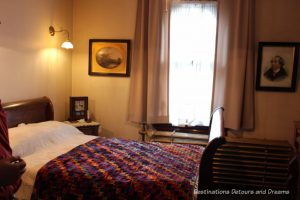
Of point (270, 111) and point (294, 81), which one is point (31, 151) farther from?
point (294, 81)

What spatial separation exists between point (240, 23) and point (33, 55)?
8.15 ft

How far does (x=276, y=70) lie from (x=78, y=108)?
8.53 feet

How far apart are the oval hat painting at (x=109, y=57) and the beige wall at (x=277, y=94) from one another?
6.05 ft

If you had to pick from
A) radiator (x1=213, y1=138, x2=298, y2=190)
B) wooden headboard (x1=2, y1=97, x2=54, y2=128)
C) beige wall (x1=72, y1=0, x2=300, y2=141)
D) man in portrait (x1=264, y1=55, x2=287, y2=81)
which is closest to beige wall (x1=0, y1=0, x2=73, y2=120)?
wooden headboard (x1=2, y1=97, x2=54, y2=128)

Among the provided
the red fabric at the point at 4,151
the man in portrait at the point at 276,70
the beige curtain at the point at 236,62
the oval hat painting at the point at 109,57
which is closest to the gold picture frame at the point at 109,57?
the oval hat painting at the point at 109,57

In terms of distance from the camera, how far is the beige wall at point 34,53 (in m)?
2.69

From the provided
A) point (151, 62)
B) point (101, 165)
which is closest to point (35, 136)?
point (101, 165)

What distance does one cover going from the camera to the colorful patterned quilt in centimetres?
188

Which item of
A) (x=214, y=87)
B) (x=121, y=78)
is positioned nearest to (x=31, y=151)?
(x=121, y=78)

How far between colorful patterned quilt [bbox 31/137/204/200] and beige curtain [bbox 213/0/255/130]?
1.22 meters

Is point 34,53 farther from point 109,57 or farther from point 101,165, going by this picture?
point 101,165

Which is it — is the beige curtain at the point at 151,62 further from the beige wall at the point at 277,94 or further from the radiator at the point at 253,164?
the beige wall at the point at 277,94

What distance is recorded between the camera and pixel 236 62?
332 cm

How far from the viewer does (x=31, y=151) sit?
237cm
